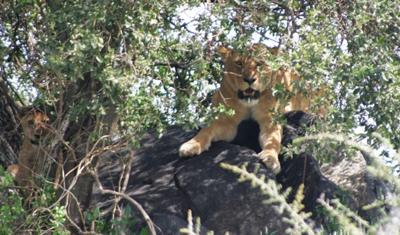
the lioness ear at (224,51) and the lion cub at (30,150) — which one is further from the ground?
the lioness ear at (224,51)

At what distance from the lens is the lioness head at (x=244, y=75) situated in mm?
8542

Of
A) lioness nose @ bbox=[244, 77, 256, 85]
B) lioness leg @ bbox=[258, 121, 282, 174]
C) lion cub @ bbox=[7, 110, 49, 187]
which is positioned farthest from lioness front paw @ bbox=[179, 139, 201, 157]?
lion cub @ bbox=[7, 110, 49, 187]

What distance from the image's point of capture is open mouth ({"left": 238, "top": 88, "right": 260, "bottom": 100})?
8.97 meters

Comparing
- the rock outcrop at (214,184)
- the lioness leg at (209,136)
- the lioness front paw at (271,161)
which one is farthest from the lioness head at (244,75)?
the lioness front paw at (271,161)

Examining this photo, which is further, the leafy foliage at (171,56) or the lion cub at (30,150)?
the lion cub at (30,150)

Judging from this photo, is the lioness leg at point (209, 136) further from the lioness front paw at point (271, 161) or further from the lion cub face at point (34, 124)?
the lion cub face at point (34, 124)

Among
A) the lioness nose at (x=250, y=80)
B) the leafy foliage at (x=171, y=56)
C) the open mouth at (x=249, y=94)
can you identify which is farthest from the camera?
the open mouth at (x=249, y=94)

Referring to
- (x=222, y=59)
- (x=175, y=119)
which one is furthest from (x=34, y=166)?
(x=222, y=59)

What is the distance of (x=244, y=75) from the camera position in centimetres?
873

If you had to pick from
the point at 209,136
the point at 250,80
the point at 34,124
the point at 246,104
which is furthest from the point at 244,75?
the point at 34,124

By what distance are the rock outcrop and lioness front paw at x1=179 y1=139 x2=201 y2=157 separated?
0.21 ft

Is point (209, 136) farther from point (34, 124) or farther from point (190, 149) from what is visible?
point (34, 124)

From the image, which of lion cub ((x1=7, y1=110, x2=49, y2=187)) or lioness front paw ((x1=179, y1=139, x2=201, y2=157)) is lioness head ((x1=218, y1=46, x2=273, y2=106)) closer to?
lioness front paw ((x1=179, y1=139, x2=201, y2=157))

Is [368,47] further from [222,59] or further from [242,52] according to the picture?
[222,59]
